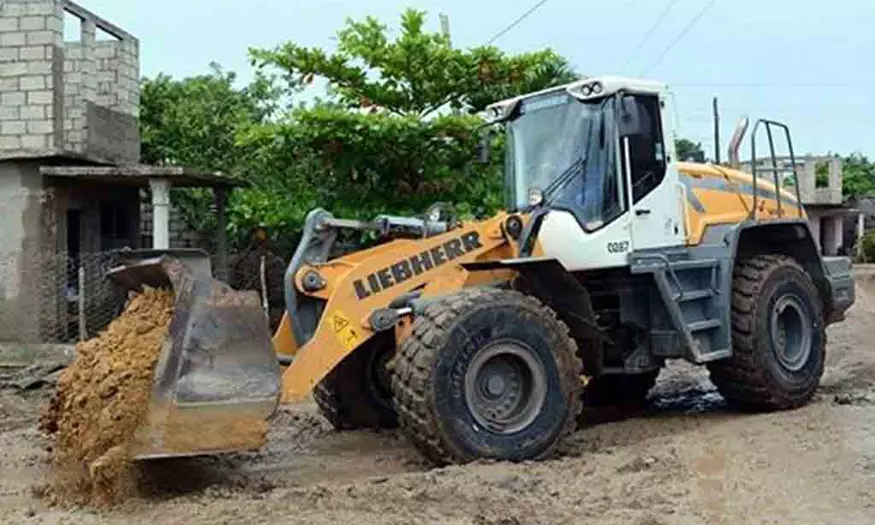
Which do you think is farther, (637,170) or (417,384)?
(637,170)

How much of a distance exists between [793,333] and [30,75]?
10689 mm

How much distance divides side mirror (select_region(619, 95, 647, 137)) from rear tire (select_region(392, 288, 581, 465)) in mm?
→ 1730

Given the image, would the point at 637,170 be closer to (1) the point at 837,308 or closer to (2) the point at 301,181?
(1) the point at 837,308

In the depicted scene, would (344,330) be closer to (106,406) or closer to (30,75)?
(106,406)

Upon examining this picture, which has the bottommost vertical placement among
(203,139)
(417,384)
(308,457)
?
(308,457)

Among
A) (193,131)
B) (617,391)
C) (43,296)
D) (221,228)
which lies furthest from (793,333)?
(193,131)

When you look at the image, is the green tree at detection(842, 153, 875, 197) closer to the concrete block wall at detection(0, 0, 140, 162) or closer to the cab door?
the concrete block wall at detection(0, 0, 140, 162)

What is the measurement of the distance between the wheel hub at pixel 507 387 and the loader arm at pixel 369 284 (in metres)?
0.67

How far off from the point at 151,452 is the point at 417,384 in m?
1.71

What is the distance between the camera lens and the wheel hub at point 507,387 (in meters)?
7.10

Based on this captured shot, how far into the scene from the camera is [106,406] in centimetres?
620

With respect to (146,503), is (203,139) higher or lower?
higher

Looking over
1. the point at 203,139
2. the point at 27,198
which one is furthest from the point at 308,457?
the point at 203,139

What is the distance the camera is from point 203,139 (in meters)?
19.8
